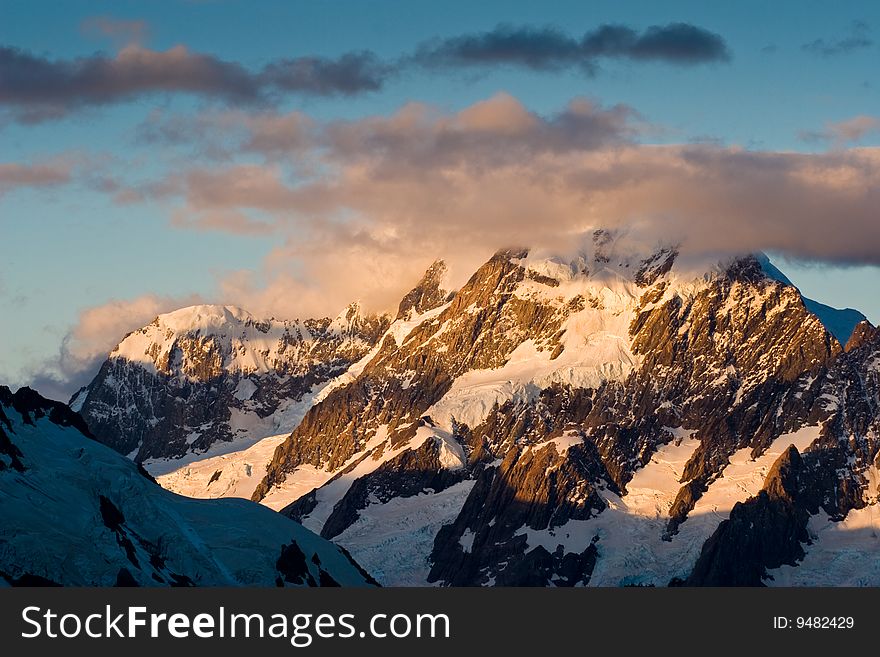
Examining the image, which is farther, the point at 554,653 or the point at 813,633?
the point at 813,633

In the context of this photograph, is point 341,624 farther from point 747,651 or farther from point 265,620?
point 747,651

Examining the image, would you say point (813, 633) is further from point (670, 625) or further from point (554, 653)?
point (554, 653)

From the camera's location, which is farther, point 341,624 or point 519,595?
point 519,595

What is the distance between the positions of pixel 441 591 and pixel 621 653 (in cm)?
2271

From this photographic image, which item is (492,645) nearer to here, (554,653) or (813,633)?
(554,653)

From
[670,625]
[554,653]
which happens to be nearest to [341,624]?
[554,653]

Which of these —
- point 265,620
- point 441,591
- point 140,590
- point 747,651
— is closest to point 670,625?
point 747,651

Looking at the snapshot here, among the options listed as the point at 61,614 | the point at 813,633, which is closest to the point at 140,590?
the point at 61,614

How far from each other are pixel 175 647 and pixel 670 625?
160ft

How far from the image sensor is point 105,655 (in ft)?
562

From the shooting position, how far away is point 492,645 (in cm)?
18300

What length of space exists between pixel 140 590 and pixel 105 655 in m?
19.4

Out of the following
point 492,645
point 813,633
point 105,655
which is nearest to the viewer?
point 105,655

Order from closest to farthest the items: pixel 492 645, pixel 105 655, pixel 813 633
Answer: pixel 105 655 < pixel 492 645 < pixel 813 633
